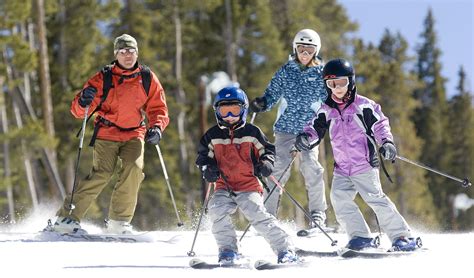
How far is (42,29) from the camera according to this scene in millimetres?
20703

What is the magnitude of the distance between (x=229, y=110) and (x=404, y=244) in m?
1.78

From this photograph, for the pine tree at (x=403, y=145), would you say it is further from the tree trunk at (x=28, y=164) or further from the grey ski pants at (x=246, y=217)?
the grey ski pants at (x=246, y=217)

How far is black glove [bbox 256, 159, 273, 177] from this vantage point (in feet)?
16.7

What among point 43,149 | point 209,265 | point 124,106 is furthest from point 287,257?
point 43,149

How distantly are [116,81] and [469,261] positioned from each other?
3.82 metres

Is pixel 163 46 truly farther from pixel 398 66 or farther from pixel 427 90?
pixel 427 90

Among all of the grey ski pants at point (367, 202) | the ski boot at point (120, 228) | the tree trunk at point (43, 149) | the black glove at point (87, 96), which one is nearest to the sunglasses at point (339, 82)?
the grey ski pants at point (367, 202)

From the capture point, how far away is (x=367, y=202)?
5711 mm

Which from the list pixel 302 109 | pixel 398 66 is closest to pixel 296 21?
pixel 398 66

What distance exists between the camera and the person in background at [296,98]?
7262mm

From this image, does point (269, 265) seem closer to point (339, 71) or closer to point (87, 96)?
point (339, 71)

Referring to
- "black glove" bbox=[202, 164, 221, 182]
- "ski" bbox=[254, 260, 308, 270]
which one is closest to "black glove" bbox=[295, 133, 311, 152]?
"black glove" bbox=[202, 164, 221, 182]

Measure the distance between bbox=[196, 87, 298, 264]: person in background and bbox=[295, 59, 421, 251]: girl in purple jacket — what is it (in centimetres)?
60

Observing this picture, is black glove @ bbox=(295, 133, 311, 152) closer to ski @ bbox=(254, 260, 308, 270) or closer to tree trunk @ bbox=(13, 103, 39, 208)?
ski @ bbox=(254, 260, 308, 270)
